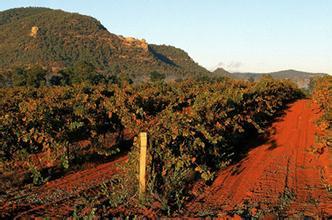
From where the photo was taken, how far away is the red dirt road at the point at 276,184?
10.5 m

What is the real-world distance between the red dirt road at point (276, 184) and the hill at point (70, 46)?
3726 inches

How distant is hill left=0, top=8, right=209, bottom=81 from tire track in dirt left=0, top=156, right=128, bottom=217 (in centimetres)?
9764

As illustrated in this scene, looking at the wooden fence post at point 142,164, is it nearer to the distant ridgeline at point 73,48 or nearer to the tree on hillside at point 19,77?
the tree on hillside at point 19,77

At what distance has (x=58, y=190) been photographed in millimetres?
11906

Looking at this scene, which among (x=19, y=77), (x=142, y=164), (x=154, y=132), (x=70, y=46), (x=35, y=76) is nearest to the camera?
(x=142, y=164)

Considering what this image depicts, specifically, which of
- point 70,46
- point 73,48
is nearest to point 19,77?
point 73,48

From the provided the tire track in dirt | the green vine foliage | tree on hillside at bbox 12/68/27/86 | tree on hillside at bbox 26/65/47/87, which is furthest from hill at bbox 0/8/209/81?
the tire track in dirt

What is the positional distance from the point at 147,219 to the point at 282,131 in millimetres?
15646

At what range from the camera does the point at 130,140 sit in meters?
19.6

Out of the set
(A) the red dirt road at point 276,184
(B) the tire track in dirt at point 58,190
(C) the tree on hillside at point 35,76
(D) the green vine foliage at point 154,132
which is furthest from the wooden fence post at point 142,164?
(C) the tree on hillside at point 35,76

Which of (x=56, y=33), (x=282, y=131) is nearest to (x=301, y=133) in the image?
(x=282, y=131)

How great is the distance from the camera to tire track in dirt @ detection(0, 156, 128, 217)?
10031mm

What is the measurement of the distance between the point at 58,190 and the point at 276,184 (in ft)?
19.9

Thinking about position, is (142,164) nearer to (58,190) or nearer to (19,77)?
(58,190)
